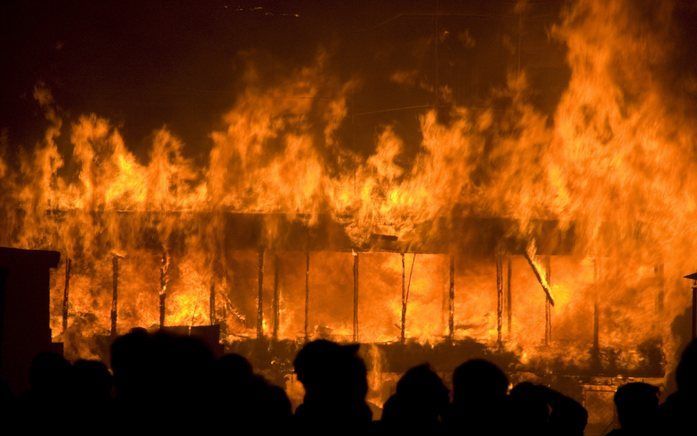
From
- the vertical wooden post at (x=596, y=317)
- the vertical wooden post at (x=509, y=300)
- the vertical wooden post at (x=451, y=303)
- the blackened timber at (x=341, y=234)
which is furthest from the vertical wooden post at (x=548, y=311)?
the vertical wooden post at (x=451, y=303)

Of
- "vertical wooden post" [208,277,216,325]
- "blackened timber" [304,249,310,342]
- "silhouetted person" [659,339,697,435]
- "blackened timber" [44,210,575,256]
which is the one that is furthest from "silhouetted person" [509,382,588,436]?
"vertical wooden post" [208,277,216,325]

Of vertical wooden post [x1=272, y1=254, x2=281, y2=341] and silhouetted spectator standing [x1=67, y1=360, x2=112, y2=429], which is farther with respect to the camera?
vertical wooden post [x1=272, y1=254, x2=281, y2=341]

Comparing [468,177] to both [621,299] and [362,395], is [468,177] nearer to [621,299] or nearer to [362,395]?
[621,299]

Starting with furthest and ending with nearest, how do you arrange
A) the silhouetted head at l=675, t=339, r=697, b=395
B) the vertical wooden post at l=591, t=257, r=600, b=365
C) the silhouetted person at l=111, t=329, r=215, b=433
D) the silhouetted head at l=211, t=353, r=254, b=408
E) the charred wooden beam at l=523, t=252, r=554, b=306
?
the charred wooden beam at l=523, t=252, r=554, b=306 < the vertical wooden post at l=591, t=257, r=600, b=365 < the silhouetted head at l=211, t=353, r=254, b=408 < the silhouetted person at l=111, t=329, r=215, b=433 < the silhouetted head at l=675, t=339, r=697, b=395

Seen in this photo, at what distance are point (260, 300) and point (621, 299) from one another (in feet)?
17.7

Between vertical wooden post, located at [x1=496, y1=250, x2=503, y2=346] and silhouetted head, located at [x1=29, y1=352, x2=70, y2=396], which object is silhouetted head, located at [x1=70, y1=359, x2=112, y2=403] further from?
vertical wooden post, located at [x1=496, y1=250, x2=503, y2=346]

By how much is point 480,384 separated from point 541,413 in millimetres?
587

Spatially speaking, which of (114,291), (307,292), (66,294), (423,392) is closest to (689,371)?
(423,392)

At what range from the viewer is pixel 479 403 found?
2984 millimetres

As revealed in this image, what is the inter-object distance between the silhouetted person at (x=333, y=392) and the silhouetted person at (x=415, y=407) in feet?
0.64

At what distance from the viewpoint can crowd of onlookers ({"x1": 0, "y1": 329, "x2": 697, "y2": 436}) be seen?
2.62m

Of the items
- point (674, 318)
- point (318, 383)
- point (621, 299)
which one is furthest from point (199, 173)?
point (318, 383)

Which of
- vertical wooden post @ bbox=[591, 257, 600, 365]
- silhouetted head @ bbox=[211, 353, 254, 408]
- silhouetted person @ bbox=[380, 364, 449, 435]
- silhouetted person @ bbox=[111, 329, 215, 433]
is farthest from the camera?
vertical wooden post @ bbox=[591, 257, 600, 365]

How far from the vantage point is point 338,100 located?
12242mm
